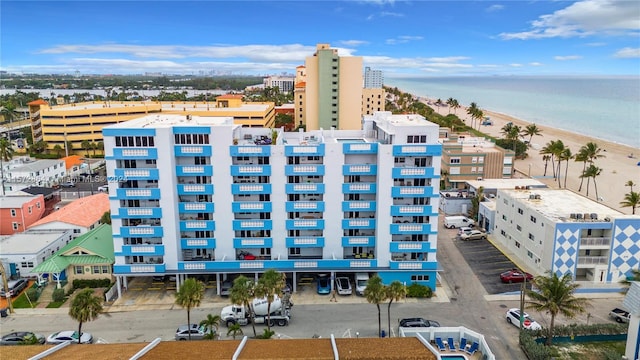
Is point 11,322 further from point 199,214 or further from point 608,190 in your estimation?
point 608,190

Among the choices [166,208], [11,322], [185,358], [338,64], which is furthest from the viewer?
[338,64]

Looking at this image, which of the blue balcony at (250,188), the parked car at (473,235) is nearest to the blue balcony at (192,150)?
the blue balcony at (250,188)

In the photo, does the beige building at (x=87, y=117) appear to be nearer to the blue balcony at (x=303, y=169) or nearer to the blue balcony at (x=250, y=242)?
the blue balcony at (x=250, y=242)

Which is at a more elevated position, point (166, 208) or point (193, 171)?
point (193, 171)

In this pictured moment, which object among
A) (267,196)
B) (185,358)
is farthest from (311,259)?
(185,358)

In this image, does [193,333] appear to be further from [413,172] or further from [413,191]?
[413,172]

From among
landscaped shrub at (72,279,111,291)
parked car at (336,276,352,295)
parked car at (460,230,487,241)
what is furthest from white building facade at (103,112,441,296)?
parked car at (460,230,487,241)

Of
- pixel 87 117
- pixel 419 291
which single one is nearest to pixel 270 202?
pixel 419 291
